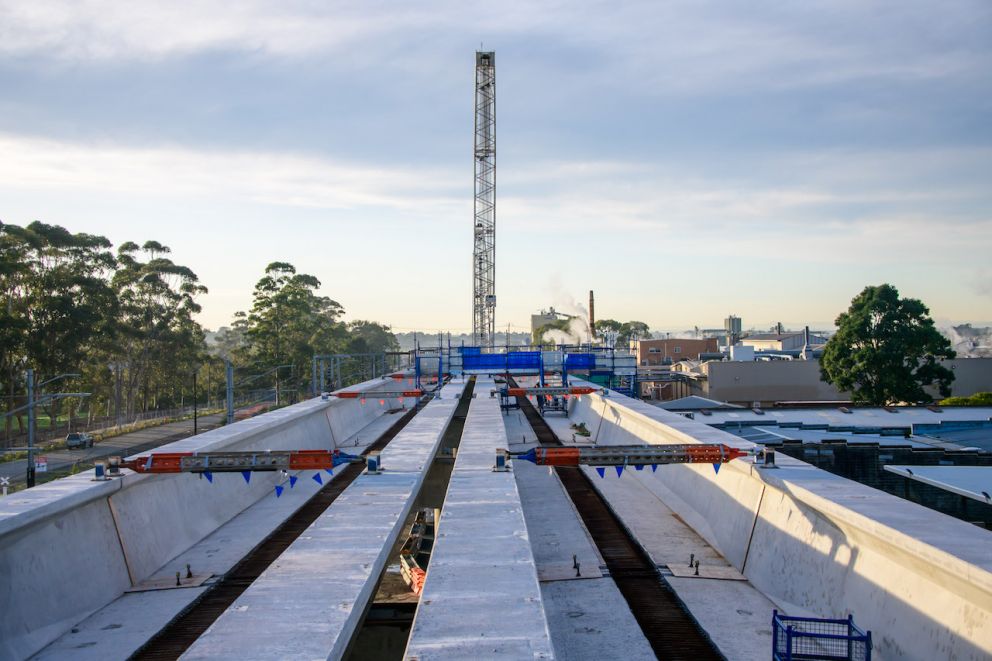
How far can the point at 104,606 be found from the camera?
13320mm

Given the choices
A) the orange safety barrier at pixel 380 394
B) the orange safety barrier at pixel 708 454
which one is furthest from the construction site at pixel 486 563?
the orange safety barrier at pixel 380 394

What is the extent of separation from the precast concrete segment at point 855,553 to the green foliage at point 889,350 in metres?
34.4

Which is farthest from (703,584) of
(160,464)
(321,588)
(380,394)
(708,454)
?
(380,394)

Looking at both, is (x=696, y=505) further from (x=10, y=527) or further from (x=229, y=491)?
(x=10, y=527)

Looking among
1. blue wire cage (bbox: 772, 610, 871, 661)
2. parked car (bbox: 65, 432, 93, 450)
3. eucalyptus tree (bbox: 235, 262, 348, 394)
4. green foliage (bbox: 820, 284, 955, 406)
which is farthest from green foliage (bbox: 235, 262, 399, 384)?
blue wire cage (bbox: 772, 610, 871, 661)

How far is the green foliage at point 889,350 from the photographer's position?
47.2 metres

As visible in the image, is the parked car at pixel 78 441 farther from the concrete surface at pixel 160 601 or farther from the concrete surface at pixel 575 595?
the concrete surface at pixel 575 595

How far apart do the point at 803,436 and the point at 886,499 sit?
16897 mm

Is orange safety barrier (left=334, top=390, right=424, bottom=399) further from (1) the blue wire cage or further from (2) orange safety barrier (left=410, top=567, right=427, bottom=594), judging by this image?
(1) the blue wire cage

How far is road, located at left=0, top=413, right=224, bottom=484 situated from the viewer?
3747 centimetres

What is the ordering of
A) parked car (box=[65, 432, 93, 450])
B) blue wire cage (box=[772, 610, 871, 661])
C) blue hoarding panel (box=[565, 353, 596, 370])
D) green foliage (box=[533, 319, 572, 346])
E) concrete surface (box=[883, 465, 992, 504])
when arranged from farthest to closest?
1. green foliage (box=[533, 319, 572, 346])
2. parked car (box=[65, 432, 93, 450])
3. blue hoarding panel (box=[565, 353, 596, 370])
4. concrete surface (box=[883, 465, 992, 504])
5. blue wire cage (box=[772, 610, 871, 661])

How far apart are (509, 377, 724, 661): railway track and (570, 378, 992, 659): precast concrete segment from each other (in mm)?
1924

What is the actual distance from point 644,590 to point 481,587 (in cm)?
563

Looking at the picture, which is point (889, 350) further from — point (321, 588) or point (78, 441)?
point (78, 441)
